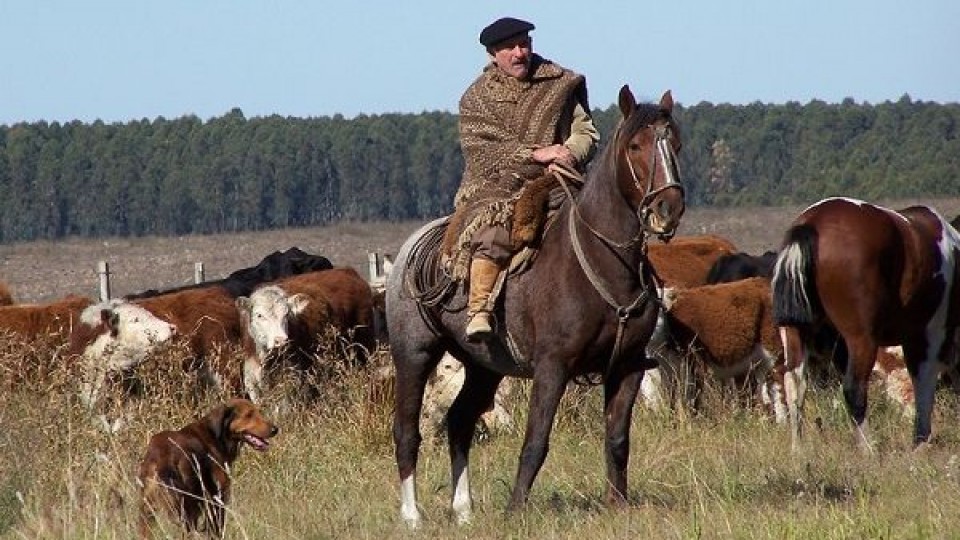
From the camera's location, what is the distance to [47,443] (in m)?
12.4

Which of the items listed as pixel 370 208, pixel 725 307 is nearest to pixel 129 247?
pixel 370 208

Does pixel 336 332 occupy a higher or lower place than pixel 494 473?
higher

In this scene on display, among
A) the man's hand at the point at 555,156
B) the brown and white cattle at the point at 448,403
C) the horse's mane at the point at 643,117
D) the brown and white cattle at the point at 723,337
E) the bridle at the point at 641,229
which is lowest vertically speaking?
the brown and white cattle at the point at 448,403

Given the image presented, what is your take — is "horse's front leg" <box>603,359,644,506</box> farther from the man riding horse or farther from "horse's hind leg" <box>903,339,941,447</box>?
"horse's hind leg" <box>903,339,941,447</box>

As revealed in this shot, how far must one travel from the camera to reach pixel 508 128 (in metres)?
11.2

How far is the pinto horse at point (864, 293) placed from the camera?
1352 centimetres

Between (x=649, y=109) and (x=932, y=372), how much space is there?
4.79 metres

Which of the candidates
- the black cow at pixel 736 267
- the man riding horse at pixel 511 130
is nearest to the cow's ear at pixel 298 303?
the black cow at pixel 736 267

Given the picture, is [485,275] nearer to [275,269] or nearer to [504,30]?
[504,30]

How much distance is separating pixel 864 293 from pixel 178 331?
26.9 ft

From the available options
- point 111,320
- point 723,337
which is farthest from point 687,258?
point 111,320

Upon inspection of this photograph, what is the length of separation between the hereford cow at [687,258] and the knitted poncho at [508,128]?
938 cm

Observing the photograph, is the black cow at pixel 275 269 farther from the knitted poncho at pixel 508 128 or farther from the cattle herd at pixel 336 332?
the knitted poncho at pixel 508 128

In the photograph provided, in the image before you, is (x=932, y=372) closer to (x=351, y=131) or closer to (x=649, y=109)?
(x=649, y=109)
